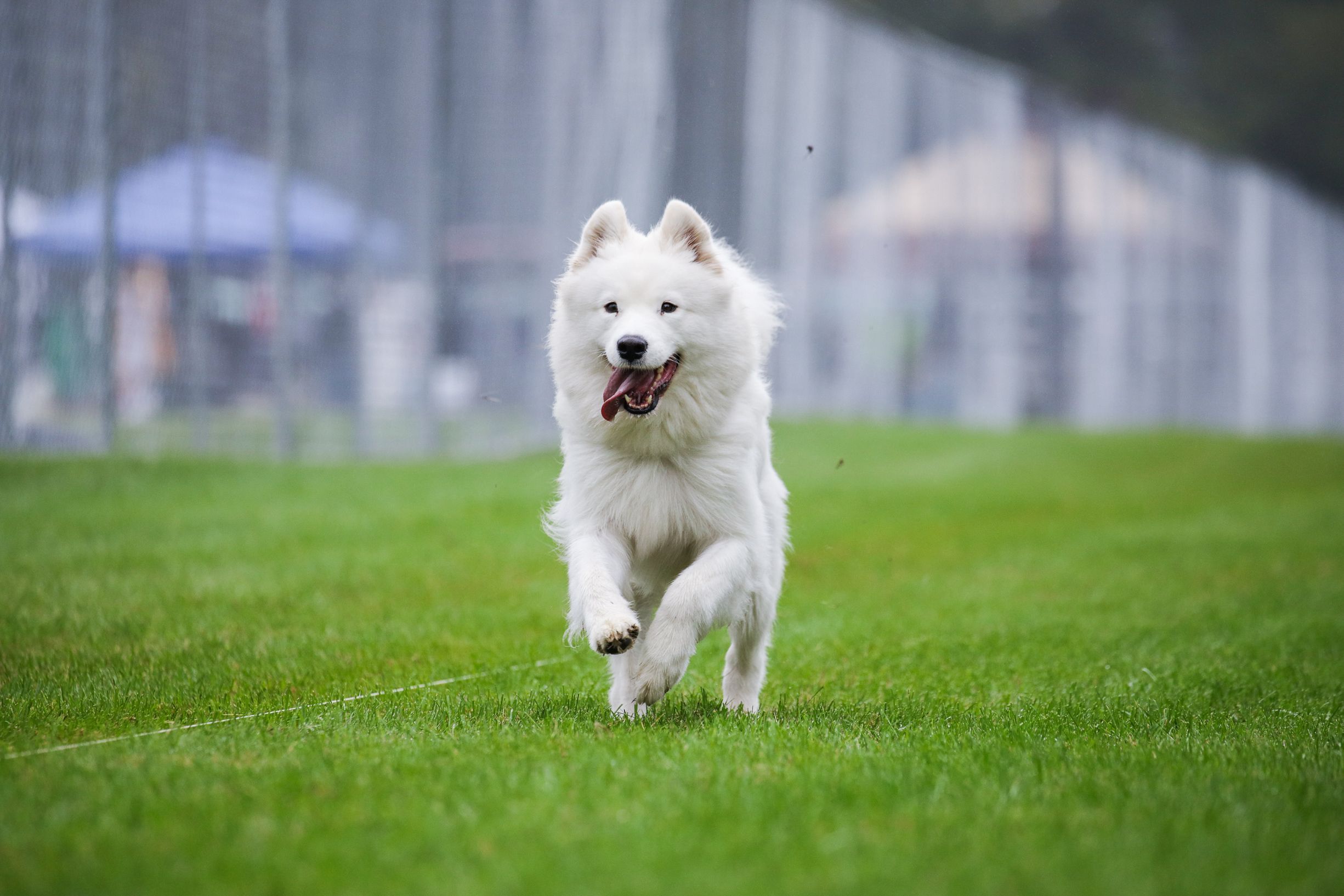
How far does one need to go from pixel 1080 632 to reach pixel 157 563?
5.28m

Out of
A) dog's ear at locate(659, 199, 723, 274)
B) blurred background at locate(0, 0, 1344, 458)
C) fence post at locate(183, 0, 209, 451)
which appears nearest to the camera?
dog's ear at locate(659, 199, 723, 274)

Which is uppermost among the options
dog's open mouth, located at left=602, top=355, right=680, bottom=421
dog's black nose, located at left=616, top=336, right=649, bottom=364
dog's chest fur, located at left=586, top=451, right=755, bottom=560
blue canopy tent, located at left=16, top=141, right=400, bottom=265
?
blue canopy tent, located at left=16, top=141, right=400, bottom=265

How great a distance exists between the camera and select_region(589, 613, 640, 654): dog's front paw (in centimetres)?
404

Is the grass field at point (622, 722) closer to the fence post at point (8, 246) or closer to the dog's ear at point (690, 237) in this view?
the fence post at point (8, 246)

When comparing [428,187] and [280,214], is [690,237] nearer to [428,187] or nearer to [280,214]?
[280,214]

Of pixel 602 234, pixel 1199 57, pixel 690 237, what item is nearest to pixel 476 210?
pixel 602 234

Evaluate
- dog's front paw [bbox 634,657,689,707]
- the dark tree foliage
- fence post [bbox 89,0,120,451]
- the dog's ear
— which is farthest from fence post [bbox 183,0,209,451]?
the dark tree foliage

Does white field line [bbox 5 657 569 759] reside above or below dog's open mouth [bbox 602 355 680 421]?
below

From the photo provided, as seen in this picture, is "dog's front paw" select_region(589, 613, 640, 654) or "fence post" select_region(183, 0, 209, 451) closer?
"dog's front paw" select_region(589, 613, 640, 654)

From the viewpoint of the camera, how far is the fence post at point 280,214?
1402 centimetres

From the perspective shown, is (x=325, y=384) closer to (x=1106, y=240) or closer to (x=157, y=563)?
(x=157, y=563)

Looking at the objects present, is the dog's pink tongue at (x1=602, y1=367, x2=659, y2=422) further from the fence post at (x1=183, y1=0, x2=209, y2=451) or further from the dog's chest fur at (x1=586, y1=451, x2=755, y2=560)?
the fence post at (x1=183, y1=0, x2=209, y2=451)

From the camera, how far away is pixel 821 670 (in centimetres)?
586

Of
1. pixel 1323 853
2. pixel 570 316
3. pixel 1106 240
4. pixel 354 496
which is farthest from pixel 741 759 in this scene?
pixel 1106 240
